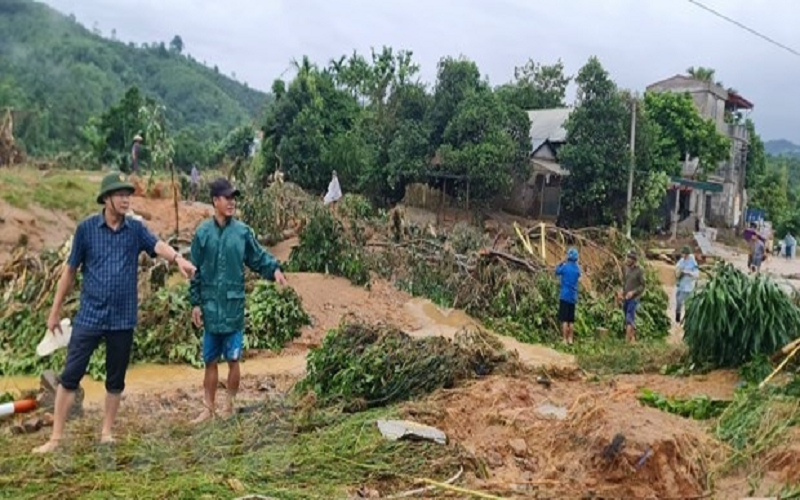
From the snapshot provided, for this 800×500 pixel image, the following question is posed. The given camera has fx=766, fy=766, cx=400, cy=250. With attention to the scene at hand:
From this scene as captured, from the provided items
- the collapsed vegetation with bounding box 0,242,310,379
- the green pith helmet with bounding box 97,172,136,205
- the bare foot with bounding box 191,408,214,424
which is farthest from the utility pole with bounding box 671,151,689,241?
the green pith helmet with bounding box 97,172,136,205

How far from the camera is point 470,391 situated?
21.8 ft

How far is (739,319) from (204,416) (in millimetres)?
5083

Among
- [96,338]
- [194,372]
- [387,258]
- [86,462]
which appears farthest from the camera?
[387,258]

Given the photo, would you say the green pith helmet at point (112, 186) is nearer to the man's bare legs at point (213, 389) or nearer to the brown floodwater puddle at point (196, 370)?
the man's bare legs at point (213, 389)

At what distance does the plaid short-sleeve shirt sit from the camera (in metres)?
4.90

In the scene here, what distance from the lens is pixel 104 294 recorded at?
4.89 metres

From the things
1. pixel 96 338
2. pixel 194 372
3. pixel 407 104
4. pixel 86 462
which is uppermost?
pixel 407 104

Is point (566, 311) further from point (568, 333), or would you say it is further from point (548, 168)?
point (548, 168)

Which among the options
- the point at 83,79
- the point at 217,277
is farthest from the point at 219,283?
the point at 83,79

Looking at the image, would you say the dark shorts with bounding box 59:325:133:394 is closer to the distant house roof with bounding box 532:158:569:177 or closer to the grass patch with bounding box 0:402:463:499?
the grass patch with bounding box 0:402:463:499

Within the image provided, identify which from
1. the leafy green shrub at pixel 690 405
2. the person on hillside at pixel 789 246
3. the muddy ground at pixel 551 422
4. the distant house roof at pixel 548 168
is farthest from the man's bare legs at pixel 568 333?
the person on hillside at pixel 789 246

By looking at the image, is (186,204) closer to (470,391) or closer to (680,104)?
(680,104)

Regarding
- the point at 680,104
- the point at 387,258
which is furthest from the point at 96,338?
the point at 680,104

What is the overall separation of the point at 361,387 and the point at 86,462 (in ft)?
7.83
